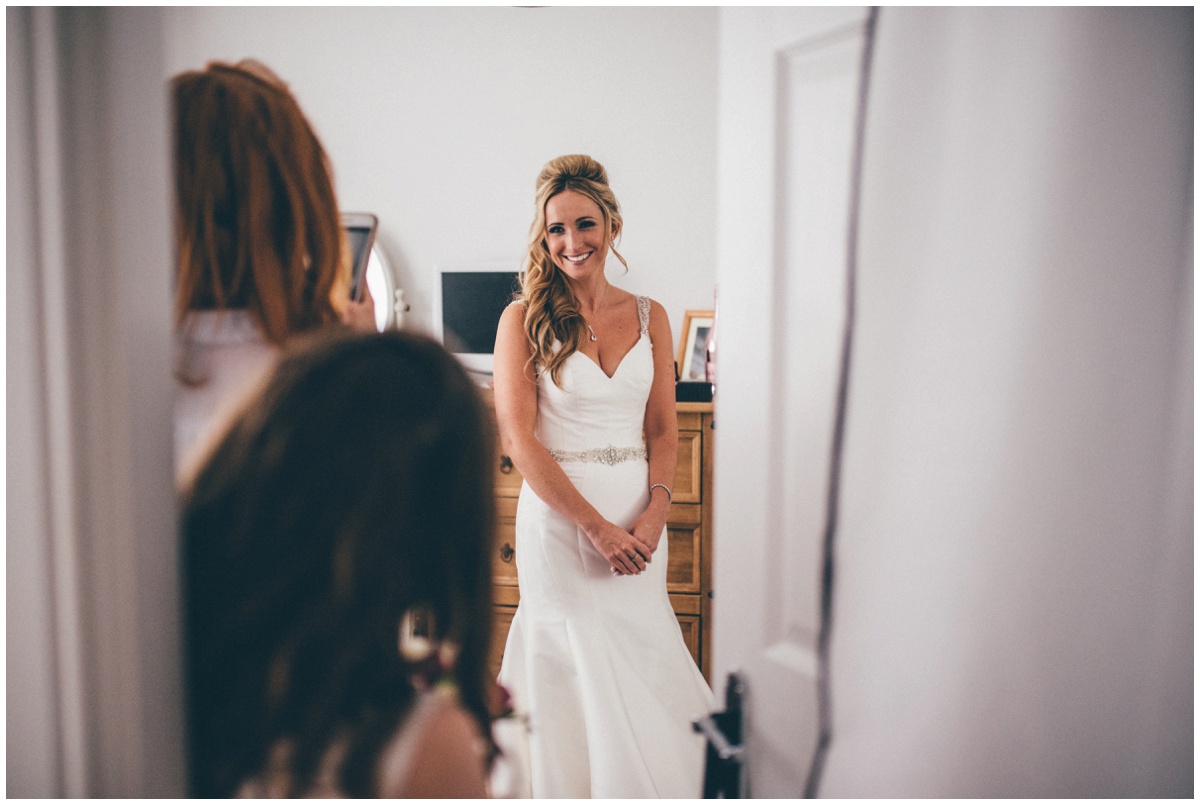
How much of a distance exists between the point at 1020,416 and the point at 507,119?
5.57ft

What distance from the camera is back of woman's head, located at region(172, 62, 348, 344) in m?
0.63

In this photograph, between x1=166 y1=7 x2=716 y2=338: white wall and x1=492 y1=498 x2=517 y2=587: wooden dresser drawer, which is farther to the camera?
x1=166 y1=7 x2=716 y2=338: white wall

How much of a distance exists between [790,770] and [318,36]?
2.08 metres

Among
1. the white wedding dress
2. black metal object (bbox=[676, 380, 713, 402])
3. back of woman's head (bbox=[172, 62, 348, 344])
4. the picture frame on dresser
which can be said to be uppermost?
back of woman's head (bbox=[172, 62, 348, 344])

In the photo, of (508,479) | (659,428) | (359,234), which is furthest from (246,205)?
(508,479)

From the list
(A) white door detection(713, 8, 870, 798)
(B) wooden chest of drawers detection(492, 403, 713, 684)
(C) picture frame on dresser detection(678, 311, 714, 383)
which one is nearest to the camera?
(A) white door detection(713, 8, 870, 798)

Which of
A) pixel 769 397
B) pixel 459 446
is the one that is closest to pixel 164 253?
pixel 459 446

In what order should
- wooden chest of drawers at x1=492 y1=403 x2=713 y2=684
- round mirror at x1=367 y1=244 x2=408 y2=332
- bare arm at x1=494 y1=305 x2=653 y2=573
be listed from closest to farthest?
bare arm at x1=494 y1=305 x2=653 y2=573, wooden chest of drawers at x1=492 y1=403 x2=713 y2=684, round mirror at x1=367 y1=244 x2=408 y2=332

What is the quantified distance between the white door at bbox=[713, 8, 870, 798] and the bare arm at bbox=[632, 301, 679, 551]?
641 millimetres

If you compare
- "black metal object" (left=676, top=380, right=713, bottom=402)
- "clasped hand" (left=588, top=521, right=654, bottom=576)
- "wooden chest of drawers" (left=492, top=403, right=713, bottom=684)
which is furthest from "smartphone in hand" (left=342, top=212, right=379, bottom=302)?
"black metal object" (left=676, top=380, right=713, bottom=402)

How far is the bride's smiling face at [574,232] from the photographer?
129 cm

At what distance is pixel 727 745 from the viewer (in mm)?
679

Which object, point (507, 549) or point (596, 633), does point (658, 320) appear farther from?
point (507, 549)

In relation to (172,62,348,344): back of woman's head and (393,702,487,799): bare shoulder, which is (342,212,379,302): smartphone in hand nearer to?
(172,62,348,344): back of woman's head
